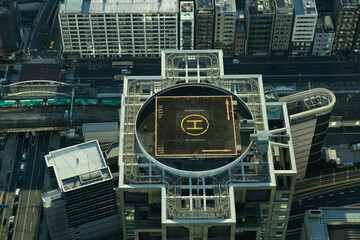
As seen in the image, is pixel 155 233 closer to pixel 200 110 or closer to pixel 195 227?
pixel 195 227

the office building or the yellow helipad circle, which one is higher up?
the yellow helipad circle

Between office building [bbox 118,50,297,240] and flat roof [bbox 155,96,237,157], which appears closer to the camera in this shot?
office building [bbox 118,50,297,240]

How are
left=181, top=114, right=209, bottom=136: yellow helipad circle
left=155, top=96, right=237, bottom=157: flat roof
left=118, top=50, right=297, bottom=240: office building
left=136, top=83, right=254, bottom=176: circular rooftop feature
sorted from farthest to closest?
left=181, top=114, right=209, bottom=136: yellow helipad circle
left=155, top=96, right=237, bottom=157: flat roof
left=136, top=83, right=254, bottom=176: circular rooftop feature
left=118, top=50, right=297, bottom=240: office building

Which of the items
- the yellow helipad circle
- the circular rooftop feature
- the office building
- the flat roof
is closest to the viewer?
the office building

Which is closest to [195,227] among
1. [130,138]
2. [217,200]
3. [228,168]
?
[217,200]

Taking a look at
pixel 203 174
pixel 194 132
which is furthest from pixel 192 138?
pixel 203 174

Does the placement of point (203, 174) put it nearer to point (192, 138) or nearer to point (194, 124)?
point (192, 138)

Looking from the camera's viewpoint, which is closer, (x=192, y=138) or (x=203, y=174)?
(x=203, y=174)
